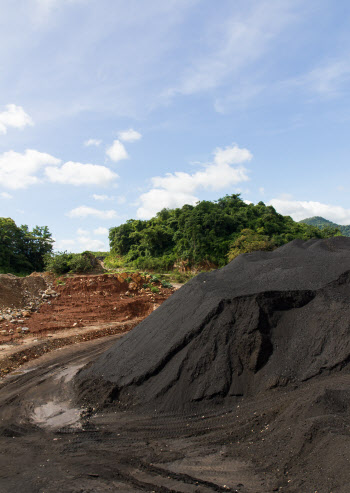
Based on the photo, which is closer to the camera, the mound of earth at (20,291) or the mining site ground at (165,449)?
the mining site ground at (165,449)

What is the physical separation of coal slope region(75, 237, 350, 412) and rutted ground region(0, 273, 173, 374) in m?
3.56

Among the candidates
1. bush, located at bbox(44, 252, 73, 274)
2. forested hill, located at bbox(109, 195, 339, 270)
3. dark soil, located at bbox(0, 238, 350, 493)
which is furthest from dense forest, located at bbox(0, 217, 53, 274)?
dark soil, located at bbox(0, 238, 350, 493)

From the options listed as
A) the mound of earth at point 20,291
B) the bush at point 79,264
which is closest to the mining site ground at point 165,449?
the mound of earth at point 20,291

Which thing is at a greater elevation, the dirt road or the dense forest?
the dense forest

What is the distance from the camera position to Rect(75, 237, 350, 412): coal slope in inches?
216

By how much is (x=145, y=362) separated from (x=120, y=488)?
103 inches

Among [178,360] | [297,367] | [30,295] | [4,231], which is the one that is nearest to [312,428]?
[297,367]

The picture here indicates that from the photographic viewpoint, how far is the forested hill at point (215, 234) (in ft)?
79.2

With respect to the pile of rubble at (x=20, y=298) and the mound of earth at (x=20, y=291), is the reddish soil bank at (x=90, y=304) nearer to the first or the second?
the pile of rubble at (x=20, y=298)

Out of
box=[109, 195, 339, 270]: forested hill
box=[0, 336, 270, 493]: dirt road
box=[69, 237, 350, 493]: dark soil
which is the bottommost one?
box=[0, 336, 270, 493]: dirt road

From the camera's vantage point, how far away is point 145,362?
249 inches

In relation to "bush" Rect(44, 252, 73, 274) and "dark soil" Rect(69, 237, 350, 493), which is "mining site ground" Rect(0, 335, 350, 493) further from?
"bush" Rect(44, 252, 73, 274)

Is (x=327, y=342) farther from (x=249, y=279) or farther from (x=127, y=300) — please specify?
(x=127, y=300)

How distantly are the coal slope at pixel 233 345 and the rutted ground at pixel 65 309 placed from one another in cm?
356
